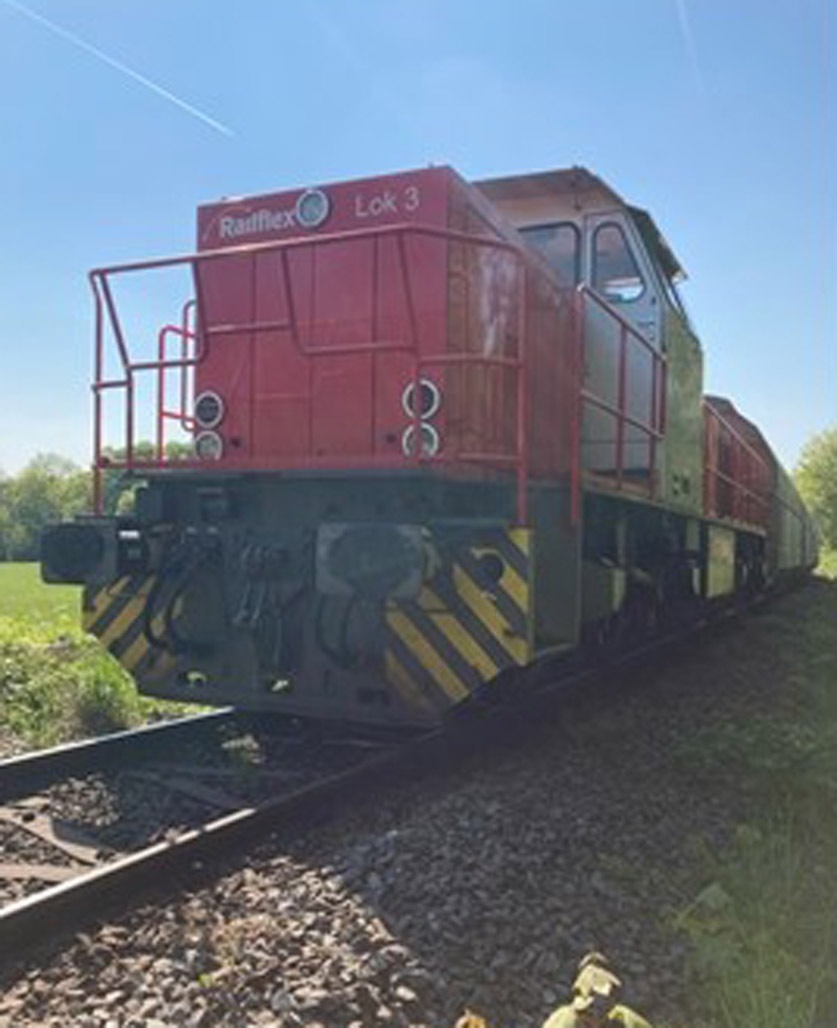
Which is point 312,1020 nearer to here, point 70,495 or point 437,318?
point 437,318

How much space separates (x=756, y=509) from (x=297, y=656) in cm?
1362

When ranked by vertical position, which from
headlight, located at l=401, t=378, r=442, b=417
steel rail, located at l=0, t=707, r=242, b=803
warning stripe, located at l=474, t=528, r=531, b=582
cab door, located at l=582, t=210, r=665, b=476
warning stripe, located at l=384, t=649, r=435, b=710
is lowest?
steel rail, located at l=0, t=707, r=242, b=803

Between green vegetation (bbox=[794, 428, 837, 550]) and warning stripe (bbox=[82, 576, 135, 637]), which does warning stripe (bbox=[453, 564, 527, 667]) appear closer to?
warning stripe (bbox=[82, 576, 135, 637])

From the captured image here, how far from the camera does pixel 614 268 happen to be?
8289 millimetres

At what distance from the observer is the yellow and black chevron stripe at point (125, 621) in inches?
238

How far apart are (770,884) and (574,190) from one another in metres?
5.90

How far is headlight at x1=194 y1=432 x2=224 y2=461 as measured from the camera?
6559 millimetres

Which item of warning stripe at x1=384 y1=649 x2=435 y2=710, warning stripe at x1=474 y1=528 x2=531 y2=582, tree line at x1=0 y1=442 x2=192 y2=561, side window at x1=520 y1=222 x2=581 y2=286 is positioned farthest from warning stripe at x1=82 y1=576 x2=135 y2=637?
tree line at x1=0 y1=442 x2=192 y2=561

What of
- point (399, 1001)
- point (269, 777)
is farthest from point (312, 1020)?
point (269, 777)

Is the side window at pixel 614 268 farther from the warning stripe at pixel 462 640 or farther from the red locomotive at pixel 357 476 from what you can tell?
the warning stripe at pixel 462 640

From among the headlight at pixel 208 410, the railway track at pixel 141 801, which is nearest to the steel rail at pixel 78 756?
the railway track at pixel 141 801

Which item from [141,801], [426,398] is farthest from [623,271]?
[141,801]

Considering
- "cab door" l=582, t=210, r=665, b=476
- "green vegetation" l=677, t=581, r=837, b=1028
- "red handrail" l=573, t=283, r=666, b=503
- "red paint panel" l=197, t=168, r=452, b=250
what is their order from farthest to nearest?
"cab door" l=582, t=210, r=665, b=476 < "red handrail" l=573, t=283, r=666, b=503 < "red paint panel" l=197, t=168, r=452, b=250 < "green vegetation" l=677, t=581, r=837, b=1028

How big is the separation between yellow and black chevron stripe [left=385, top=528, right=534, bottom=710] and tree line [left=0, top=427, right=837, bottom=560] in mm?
38137
